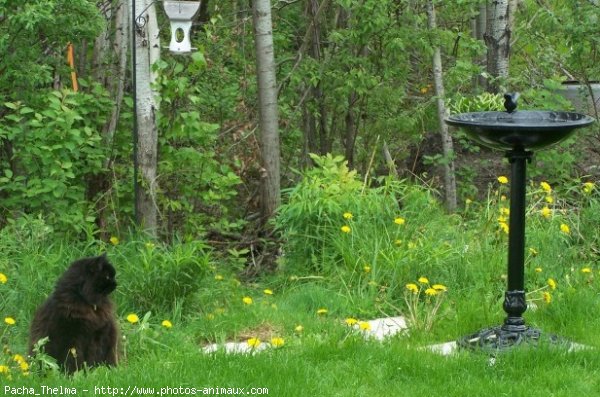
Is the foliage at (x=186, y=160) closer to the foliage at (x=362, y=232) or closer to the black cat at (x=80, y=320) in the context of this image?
the foliage at (x=362, y=232)

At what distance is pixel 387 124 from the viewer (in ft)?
41.5

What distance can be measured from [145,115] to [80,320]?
10.5ft

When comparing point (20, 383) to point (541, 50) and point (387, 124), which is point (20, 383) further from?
point (541, 50)

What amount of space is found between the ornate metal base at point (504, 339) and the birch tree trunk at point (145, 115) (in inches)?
145

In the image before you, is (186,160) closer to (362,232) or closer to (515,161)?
(362,232)

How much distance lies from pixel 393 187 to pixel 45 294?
12.0 ft

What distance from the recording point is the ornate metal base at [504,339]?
6.05 metres

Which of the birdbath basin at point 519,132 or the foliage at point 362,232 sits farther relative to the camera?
the foliage at point 362,232

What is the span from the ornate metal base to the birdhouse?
3.74 m

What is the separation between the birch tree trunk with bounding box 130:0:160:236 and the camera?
8.60m

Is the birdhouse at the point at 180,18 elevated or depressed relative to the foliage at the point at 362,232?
elevated

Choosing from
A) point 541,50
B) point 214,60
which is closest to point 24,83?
point 214,60

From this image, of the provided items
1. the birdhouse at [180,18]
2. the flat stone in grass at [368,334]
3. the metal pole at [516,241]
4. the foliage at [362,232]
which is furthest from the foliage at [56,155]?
the metal pole at [516,241]

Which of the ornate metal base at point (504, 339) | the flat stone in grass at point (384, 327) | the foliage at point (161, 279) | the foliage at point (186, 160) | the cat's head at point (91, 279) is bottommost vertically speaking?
the flat stone in grass at point (384, 327)
